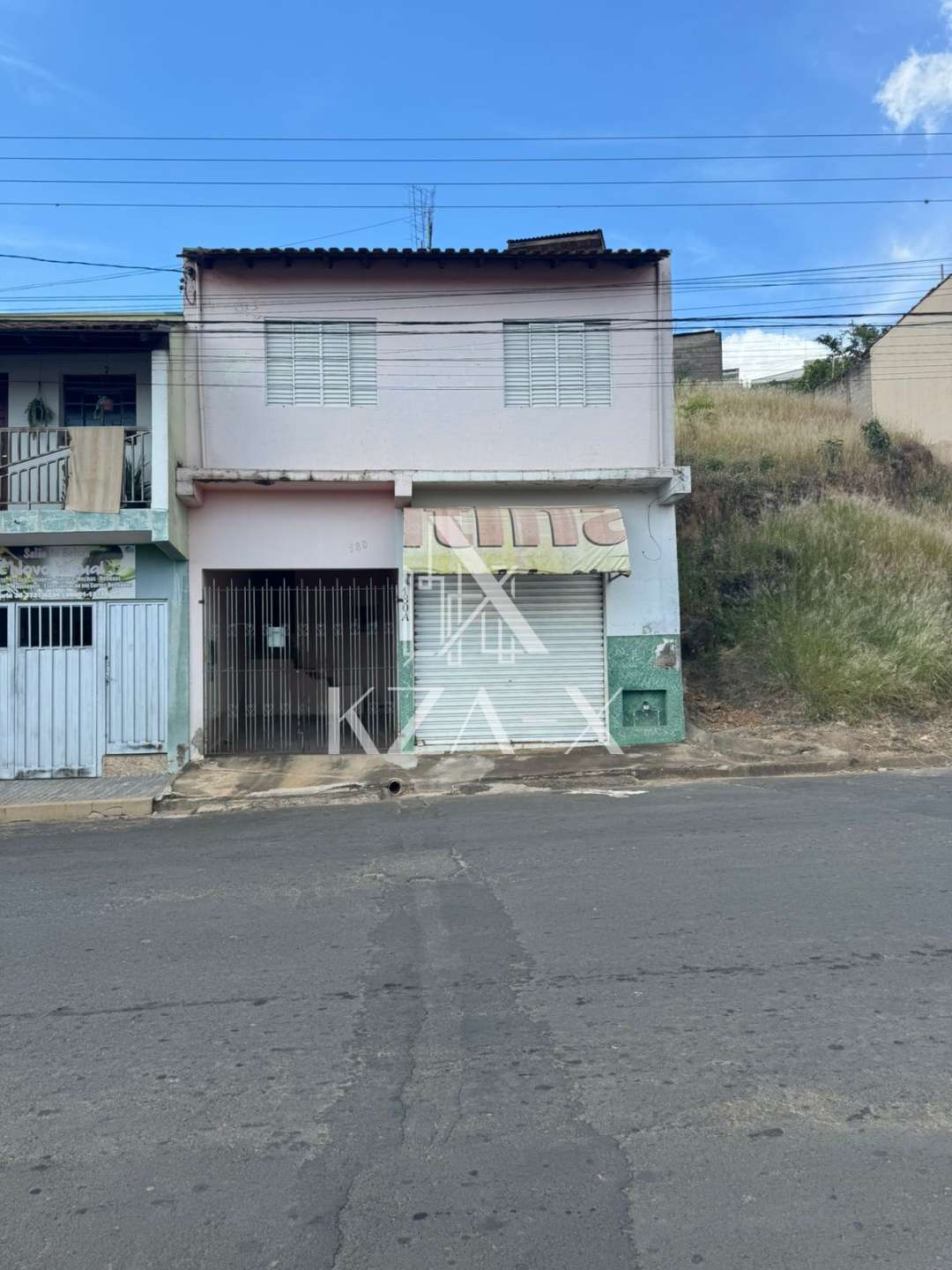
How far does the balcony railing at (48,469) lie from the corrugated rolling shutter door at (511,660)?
3.85 meters

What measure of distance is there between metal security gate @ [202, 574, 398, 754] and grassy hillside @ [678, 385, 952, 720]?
486 cm

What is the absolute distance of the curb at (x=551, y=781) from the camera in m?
9.97

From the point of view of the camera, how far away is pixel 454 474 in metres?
11.7

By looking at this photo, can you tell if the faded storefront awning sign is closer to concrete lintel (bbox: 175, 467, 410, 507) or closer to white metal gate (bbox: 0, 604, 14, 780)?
concrete lintel (bbox: 175, 467, 410, 507)

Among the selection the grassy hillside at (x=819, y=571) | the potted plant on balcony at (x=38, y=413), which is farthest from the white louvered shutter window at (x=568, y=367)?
the potted plant on balcony at (x=38, y=413)

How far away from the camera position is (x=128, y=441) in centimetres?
1149

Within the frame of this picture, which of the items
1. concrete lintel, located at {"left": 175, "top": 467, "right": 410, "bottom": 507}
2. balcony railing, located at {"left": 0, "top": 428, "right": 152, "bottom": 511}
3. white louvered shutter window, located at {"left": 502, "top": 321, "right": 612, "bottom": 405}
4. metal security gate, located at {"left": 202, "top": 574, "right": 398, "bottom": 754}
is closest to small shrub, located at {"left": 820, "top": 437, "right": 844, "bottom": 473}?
white louvered shutter window, located at {"left": 502, "top": 321, "right": 612, "bottom": 405}

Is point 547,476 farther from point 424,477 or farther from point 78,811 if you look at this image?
point 78,811

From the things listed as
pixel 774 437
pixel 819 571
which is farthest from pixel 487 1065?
pixel 774 437

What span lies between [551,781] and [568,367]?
5.62 meters

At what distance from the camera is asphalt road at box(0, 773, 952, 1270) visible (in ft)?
8.46

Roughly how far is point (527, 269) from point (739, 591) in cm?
616

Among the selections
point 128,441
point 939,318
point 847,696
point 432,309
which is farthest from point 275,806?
point 939,318

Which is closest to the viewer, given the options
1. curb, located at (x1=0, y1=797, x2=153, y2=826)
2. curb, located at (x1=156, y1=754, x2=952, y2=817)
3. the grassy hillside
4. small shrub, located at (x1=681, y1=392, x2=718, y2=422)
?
curb, located at (x1=0, y1=797, x2=153, y2=826)
